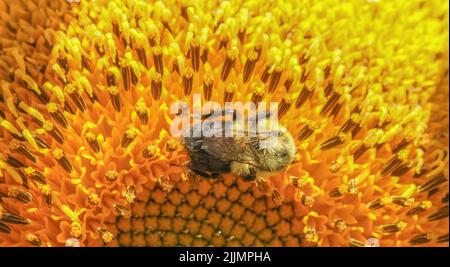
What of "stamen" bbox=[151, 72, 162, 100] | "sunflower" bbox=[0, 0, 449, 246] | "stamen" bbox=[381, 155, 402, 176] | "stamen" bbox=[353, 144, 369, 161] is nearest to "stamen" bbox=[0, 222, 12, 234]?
"sunflower" bbox=[0, 0, 449, 246]

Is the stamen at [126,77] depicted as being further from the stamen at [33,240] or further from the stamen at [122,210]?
the stamen at [33,240]

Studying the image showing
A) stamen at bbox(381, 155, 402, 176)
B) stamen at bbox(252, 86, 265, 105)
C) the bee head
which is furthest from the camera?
stamen at bbox(381, 155, 402, 176)

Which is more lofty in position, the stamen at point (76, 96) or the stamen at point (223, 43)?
the stamen at point (223, 43)

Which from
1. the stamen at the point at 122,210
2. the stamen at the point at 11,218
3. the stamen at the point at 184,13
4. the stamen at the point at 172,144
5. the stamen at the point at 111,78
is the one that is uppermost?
the stamen at the point at 184,13

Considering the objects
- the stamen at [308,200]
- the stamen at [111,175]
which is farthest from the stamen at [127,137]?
the stamen at [308,200]

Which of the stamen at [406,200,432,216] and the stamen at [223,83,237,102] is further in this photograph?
the stamen at [406,200,432,216]

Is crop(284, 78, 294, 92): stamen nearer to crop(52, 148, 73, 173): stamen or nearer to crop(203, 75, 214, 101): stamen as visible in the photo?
crop(203, 75, 214, 101): stamen
